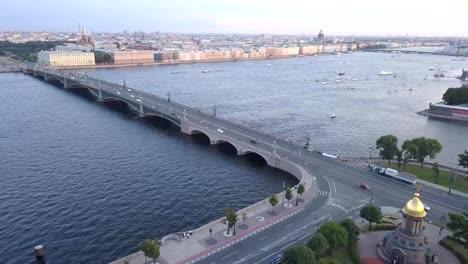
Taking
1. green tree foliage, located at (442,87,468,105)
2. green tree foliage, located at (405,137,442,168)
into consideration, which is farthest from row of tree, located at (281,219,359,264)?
green tree foliage, located at (442,87,468,105)

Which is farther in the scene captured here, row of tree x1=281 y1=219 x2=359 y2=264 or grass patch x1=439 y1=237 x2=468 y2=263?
grass patch x1=439 y1=237 x2=468 y2=263

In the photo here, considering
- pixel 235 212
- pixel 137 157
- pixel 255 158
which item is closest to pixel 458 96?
pixel 255 158

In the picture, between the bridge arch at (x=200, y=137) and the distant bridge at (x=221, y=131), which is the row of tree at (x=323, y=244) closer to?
the distant bridge at (x=221, y=131)

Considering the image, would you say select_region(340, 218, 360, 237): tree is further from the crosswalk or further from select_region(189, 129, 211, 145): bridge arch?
select_region(189, 129, 211, 145): bridge arch

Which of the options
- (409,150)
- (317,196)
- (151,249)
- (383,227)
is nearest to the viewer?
(151,249)

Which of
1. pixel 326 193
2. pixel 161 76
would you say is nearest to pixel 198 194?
pixel 326 193

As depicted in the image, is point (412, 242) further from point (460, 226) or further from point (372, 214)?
→ point (460, 226)

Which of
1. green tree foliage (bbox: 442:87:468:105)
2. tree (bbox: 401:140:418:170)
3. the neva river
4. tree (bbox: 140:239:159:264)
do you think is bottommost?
the neva river
